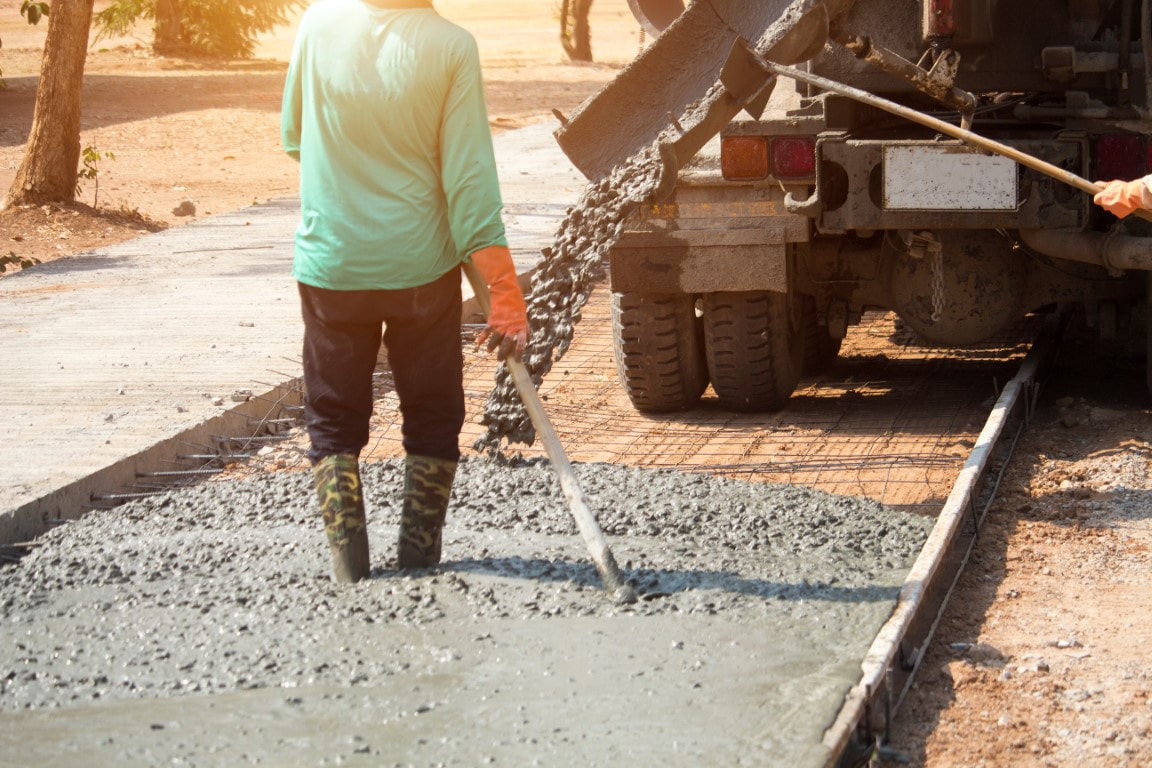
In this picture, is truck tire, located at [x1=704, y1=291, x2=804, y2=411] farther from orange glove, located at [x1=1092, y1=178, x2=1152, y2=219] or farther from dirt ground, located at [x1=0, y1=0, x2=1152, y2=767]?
orange glove, located at [x1=1092, y1=178, x2=1152, y2=219]

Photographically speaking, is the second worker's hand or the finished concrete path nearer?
the second worker's hand

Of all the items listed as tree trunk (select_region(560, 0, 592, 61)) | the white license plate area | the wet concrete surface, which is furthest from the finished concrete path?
tree trunk (select_region(560, 0, 592, 61))

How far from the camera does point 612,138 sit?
632cm

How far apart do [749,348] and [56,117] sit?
9.08 meters

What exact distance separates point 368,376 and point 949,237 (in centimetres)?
316

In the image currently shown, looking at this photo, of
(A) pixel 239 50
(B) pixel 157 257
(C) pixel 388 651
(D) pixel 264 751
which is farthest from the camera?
(A) pixel 239 50

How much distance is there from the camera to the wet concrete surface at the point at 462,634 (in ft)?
11.2

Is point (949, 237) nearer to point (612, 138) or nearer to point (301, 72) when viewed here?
point (612, 138)

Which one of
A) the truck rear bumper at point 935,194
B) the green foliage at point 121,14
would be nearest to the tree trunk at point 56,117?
the truck rear bumper at point 935,194

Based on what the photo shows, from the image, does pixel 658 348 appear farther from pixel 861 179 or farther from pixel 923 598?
pixel 923 598

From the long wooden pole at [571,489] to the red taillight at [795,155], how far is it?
2.41 metres

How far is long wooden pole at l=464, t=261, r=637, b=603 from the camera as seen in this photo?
4.22m

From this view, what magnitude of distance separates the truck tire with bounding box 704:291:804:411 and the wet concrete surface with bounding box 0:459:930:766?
1584 mm

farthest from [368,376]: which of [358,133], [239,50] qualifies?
[239,50]
